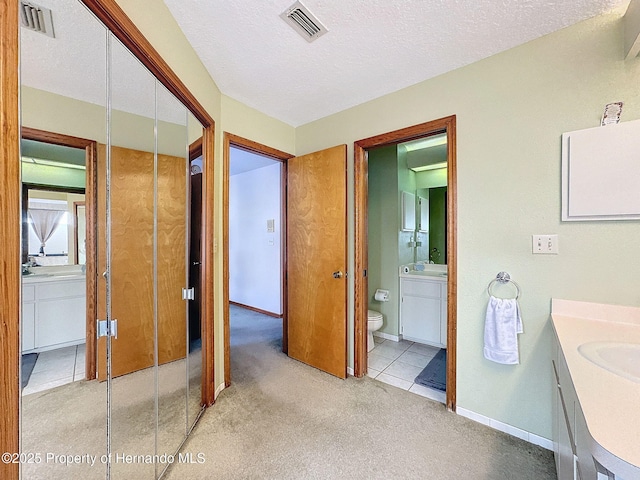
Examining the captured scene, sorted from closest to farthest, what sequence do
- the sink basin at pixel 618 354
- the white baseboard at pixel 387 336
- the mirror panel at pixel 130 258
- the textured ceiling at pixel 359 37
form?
the sink basin at pixel 618 354 → the mirror panel at pixel 130 258 → the textured ceiling at pixel 359 37 → the white baseboard at pixel 387 336

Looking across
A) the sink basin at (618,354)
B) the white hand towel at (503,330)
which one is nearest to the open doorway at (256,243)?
the white hand towel at (503,330)

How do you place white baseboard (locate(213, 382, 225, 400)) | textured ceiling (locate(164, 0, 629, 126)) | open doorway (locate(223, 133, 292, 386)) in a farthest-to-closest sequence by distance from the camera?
open doorway (locate(223, 133, 292, 386)), white baseboard (locate(213, 382, 225, 400)), textured ceiling (locate(164, 0, 629, 126))

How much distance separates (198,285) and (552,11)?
2635 millimetres

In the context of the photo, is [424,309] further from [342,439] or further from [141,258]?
[141,258]

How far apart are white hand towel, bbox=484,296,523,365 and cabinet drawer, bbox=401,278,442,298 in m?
1.30

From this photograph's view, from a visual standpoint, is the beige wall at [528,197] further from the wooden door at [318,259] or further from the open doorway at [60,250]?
the open doorway at [60,250]

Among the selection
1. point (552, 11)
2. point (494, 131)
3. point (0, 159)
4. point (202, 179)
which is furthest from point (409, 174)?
point (0, 159)

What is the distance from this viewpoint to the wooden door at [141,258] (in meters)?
1.15

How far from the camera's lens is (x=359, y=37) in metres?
1.62

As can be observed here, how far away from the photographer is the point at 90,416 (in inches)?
41.5

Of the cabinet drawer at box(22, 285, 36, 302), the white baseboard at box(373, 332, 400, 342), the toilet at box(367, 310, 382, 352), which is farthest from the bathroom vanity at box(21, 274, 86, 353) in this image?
the white baseboard at box(373, 332, 400, 342)

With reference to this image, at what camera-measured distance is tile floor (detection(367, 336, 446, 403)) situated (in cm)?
225

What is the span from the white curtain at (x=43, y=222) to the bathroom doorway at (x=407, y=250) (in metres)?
1.94

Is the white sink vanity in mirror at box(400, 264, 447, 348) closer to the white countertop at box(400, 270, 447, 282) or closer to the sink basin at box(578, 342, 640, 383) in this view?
the white countertop at box(400, 270, 447, 282)
